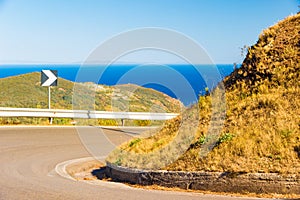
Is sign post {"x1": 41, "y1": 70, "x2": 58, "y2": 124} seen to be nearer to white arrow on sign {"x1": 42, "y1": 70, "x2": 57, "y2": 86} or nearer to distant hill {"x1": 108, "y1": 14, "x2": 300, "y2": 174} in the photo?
white arrow on sign {"x1": 42, "y1": 70, "x2": 57, "y2": 86}

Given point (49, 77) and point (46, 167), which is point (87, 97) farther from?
point (46, 167)

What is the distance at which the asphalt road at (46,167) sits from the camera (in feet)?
31.0

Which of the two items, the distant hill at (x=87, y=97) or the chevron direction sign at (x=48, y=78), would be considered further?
the distant hill at (x=87, y=97)

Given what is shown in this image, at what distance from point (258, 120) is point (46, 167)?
5.38 metres

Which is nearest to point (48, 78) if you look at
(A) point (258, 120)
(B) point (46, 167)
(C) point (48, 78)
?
(C) point (48, 78)

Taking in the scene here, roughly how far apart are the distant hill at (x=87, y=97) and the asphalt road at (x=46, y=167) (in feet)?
14.7

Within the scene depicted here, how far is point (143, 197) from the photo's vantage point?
30.4 feet

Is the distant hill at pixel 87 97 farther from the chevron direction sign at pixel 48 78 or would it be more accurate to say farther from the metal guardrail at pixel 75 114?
the chevron direction sign at pixel 48 78

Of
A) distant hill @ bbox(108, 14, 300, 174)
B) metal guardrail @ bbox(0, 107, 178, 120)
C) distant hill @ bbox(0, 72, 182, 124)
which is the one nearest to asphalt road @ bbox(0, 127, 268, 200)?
distant hill @ bbox(108, 14, 300, 174)

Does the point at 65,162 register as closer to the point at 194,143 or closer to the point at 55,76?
the point at 194,143

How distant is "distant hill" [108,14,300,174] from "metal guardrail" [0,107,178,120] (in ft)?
33.1

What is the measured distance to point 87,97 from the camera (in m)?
33.7

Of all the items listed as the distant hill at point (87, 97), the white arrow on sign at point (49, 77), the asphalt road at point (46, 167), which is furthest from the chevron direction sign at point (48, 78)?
the asphalt road at point (46, 167)

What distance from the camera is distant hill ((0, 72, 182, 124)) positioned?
1236 inches
